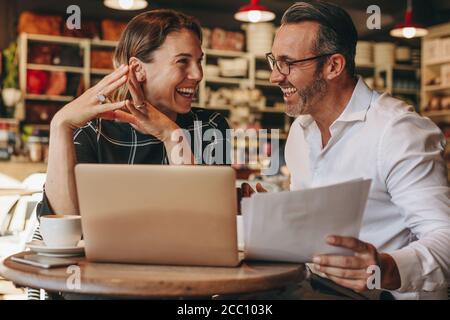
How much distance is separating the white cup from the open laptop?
0.45 feet

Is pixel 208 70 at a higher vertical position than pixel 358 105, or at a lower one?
higher

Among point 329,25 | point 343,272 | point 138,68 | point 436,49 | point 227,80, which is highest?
point 436,49

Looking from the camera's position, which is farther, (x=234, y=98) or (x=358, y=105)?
(x=234, y=98)

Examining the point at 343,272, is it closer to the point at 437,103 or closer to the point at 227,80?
the point at 227,80

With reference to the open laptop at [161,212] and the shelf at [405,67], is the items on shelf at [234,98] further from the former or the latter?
the open laptop at [161,212]

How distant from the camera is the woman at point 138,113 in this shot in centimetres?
176

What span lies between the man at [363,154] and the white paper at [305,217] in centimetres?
3

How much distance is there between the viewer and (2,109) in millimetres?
6156

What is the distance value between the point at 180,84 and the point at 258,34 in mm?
4872

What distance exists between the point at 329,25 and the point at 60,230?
46.0 inches

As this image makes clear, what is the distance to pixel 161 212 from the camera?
123 centimetres

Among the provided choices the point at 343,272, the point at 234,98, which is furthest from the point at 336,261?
the point at 234,98

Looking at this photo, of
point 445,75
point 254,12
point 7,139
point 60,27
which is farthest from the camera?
point 445,75

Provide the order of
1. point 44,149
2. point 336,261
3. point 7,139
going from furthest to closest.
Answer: point 44,149 < point 7,139 < point 336,261
